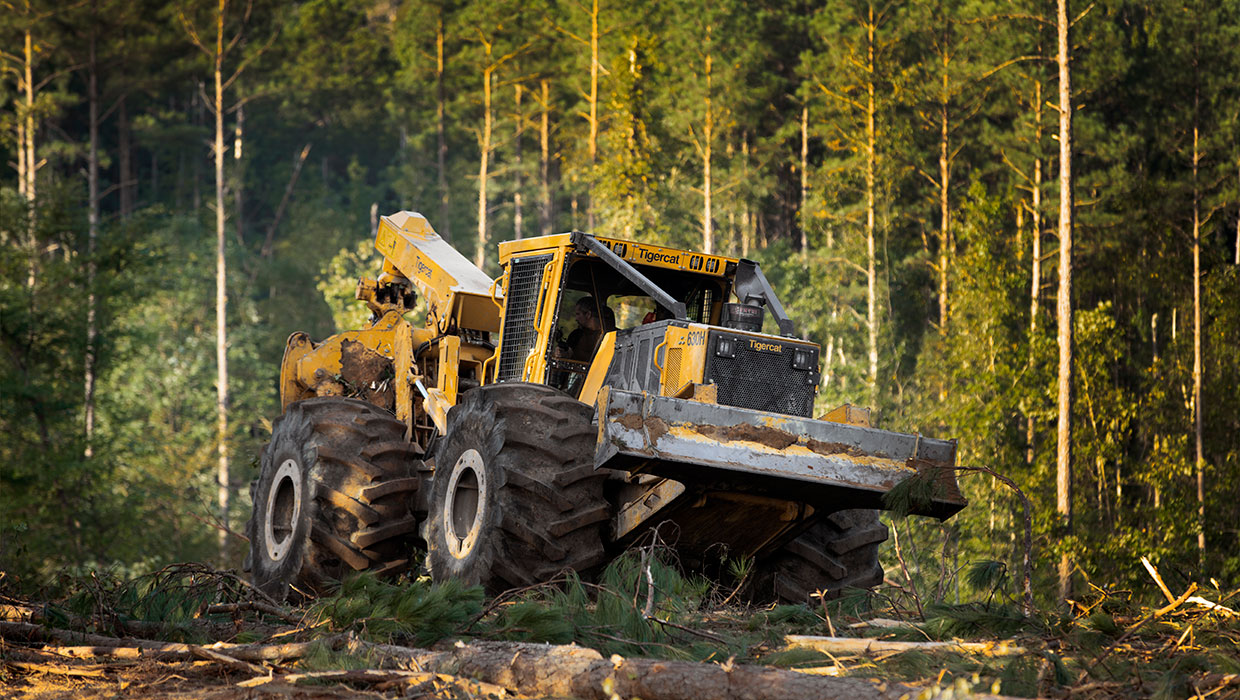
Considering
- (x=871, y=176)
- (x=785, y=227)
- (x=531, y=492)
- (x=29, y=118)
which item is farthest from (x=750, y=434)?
(x=785, y=227)

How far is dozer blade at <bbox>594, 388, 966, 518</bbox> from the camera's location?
8484 mm

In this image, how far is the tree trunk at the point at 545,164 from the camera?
53500 mm

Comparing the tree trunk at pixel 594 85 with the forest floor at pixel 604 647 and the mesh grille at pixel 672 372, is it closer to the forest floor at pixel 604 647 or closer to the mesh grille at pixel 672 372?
the mesh grille at pixel 672 372

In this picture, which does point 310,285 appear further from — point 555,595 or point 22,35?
point 555,595

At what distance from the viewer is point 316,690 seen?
248 inches

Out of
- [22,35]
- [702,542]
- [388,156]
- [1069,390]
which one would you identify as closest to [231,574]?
[702,542]

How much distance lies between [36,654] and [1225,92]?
36652 millimetres

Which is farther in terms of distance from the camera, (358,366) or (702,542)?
(358,366)

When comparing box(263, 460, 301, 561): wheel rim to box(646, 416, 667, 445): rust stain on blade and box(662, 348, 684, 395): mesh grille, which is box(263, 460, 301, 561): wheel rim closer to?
box(662, 348, 684, 395): mesh grille

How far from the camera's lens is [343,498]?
1063 cm

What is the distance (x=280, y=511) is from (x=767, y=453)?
4.93m

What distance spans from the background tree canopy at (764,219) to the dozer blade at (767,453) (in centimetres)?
1322

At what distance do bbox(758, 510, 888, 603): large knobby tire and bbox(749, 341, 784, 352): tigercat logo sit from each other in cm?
146

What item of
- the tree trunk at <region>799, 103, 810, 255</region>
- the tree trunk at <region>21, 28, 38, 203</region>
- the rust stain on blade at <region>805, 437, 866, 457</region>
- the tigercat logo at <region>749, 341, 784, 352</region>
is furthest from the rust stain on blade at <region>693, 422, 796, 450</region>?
the tree trunk at <region>21, 28, 38, 203</region>
